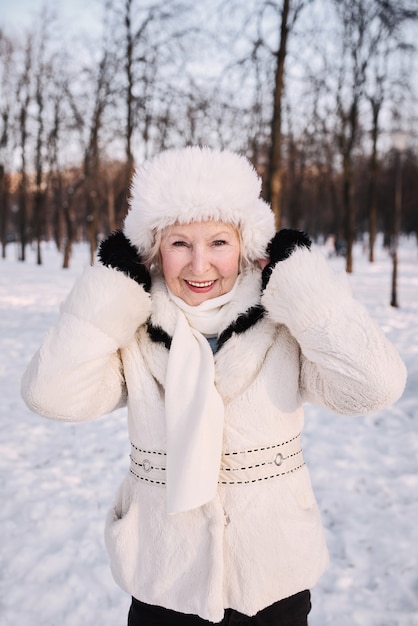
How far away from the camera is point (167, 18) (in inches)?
426

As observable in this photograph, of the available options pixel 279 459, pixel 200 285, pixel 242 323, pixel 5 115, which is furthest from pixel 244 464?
pixel 5 115

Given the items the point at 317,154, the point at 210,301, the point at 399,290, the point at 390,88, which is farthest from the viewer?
the point at 317,154

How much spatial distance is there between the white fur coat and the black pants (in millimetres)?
81

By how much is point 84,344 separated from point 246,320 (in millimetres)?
465

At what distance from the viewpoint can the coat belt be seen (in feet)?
4.63

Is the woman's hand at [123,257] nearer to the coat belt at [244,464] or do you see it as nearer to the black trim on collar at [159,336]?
the black trim on collar at [159,336]

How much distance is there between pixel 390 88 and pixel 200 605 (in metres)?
16.6

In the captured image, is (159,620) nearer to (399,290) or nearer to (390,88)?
(399,290)

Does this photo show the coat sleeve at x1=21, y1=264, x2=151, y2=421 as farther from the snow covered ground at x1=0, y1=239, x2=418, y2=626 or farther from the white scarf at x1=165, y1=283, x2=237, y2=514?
the snow covered ground at x1=0, y1=239, x2=418, y2=626

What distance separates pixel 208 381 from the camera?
1.38 metres

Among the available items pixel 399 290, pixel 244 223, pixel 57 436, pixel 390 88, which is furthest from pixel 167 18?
pixel 244 223

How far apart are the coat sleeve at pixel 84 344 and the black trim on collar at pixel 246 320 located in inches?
10.6

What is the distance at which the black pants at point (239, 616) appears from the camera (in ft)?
4.73

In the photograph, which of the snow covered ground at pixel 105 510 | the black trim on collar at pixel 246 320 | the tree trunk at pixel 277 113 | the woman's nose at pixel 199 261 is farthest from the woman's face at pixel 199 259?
the tree trunk at pixel 277 113
